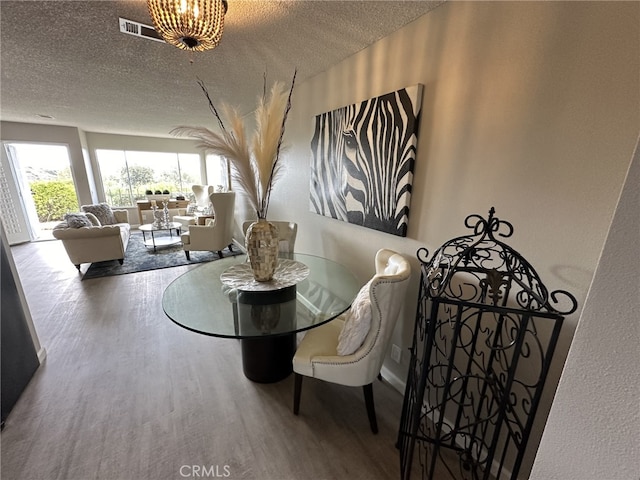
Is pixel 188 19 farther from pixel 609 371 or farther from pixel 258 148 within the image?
pixel 609 371

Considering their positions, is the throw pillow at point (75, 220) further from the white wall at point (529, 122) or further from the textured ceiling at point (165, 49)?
the white wall at point (529, 122)

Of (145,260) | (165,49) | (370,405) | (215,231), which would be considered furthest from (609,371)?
(145,260)

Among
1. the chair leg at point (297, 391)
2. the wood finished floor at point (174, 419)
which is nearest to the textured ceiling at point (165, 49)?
the chair leg at point (297, 391)

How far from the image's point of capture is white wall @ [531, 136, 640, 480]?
444mm

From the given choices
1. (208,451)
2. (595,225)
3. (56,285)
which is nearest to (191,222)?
(56,285)

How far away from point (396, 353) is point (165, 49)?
107 inches

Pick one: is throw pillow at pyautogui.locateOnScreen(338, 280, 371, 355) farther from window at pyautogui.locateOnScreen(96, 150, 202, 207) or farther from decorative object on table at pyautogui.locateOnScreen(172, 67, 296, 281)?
window at pyautogui.locateOnScreen(96, 150, 202, 207)

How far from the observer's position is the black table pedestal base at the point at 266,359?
1809 millimetres

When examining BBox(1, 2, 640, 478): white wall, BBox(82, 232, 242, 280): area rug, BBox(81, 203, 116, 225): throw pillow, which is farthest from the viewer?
BBox(81, 203, 116, 225): throw pillow

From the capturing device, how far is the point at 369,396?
1.49 m

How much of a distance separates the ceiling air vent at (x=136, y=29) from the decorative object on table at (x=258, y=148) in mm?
460

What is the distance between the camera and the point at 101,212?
194 inches

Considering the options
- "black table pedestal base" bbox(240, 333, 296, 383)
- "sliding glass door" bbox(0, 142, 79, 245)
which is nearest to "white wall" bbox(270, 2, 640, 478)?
"black table pedestal base" bbox(240, 333, 296, 383)

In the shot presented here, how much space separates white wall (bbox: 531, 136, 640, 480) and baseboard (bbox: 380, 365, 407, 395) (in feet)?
4.46
